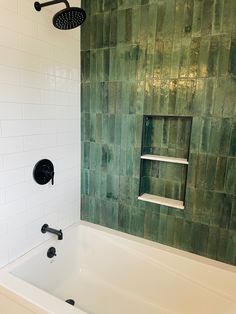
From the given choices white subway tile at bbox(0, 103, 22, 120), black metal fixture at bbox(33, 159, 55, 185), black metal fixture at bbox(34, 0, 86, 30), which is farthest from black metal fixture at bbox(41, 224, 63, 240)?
black metal fixture at bbox(34, 0, 86, 30)

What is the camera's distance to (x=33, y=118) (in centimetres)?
160

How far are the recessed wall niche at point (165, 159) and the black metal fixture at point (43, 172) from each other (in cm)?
72

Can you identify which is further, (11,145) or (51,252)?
(51,252)

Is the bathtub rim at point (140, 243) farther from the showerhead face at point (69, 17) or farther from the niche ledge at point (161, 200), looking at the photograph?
the showerhead face at point (69, 17)

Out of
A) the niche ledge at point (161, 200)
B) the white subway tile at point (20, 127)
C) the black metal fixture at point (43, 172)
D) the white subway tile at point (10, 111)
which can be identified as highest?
the white subway tile at point (10, 111)

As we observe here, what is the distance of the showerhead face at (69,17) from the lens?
130 cm

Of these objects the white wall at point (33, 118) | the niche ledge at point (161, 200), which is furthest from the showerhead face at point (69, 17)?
the niche ledge at point (161, 200)

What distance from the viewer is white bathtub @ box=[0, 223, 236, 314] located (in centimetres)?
151

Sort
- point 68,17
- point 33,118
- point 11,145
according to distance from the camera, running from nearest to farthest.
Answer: point 68,17
point 11,145
point 33,118

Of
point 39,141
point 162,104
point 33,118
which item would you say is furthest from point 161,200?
point 33,118

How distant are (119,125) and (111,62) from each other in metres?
0.50

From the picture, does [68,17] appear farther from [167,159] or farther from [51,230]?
[51,230]

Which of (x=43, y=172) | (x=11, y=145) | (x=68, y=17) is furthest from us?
(x=43, y=172)

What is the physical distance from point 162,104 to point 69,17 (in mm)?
821
